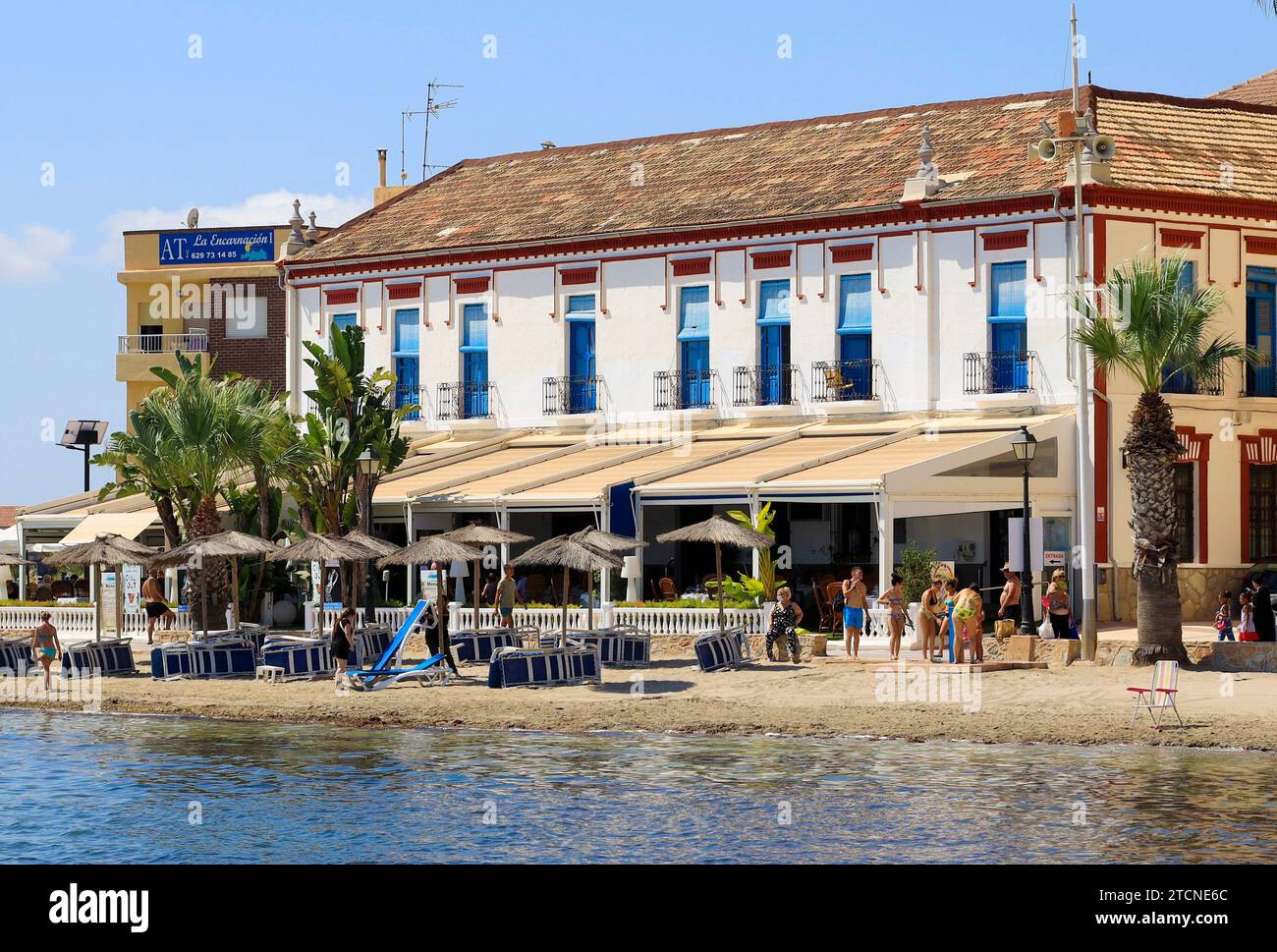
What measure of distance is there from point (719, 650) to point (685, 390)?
34.6 feet

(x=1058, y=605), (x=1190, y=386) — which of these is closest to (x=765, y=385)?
(x=1190, y=386)

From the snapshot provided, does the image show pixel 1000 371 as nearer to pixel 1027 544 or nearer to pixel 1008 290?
pixel 1008 290

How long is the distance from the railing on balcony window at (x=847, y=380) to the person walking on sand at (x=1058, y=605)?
7.57 metres

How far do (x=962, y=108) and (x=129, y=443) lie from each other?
17951mm

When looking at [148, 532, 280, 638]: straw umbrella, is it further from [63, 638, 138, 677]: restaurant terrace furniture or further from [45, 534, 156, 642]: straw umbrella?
[63, 638, 138, 677]: restaurant terrace furniture

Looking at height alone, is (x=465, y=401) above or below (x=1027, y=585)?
above

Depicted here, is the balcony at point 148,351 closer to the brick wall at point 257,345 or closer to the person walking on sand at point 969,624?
the brick wall at point 257,345

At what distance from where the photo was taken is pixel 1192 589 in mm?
36656

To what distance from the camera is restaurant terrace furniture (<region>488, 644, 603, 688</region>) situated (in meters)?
31.4

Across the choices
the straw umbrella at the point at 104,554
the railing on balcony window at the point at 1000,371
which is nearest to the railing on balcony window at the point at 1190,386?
the railing on balcony window at the point at 1000,371

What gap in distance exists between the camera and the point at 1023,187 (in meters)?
36.9

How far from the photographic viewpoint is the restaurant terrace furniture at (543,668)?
103 feet

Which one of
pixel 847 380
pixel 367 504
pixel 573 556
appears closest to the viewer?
pixel 573 556
